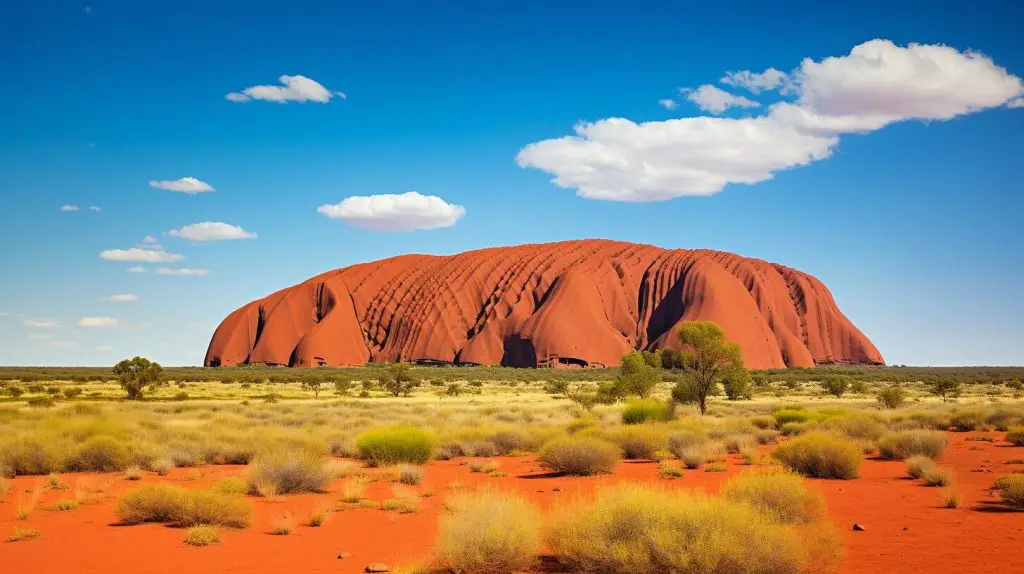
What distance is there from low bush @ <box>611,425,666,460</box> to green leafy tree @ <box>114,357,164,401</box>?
3288 centimetres

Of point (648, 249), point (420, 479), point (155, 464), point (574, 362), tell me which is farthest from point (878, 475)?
point (648, 249)

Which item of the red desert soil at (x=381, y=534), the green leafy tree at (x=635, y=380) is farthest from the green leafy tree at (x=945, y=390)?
the red desert soil at (x=381, y=534)

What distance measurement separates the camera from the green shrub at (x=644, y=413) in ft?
79.6

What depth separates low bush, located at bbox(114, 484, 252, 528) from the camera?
1034 centimetres

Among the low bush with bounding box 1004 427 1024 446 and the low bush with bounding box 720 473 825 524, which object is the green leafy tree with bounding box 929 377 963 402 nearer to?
the low bush with bounding box 1004 427 1024 446

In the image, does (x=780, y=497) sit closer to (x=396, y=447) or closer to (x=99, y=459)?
(x=396, y=447)

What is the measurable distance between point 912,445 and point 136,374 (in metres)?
40.0

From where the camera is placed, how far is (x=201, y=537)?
9.31 metres

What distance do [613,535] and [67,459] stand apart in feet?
44.5

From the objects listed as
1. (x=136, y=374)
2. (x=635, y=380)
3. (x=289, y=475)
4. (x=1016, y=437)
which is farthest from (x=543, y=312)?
(x=289, y=475)

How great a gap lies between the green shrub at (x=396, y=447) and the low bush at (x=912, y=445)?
35.4ft

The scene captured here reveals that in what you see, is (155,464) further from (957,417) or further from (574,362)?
(574,362)

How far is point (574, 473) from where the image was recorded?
1571cm

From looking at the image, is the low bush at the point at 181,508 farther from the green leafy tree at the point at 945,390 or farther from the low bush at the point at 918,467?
Answer: the green leafy tree at the point at 945,390
